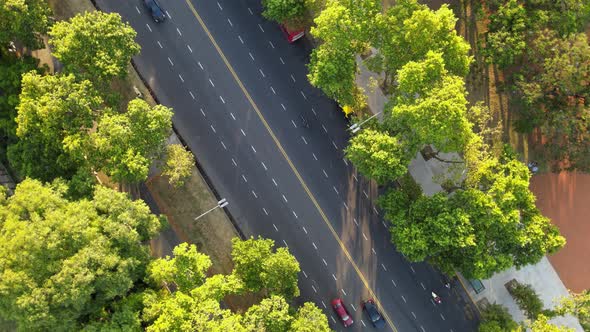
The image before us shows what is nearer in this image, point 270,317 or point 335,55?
point 270,317

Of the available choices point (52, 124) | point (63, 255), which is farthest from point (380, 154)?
point (52, 124)

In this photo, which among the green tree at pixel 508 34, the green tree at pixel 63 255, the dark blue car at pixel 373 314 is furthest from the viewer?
Result: the dark blue car at pixel 373 314

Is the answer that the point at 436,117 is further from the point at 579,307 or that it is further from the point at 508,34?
the point at 579,307

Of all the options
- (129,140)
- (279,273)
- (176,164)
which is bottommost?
(279,273)

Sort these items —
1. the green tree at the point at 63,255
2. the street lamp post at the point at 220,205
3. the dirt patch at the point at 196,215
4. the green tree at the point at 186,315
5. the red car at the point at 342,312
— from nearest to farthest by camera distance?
1. the green tree at the point at 63,255
2. the green tree at the point at 186,315
3. the street lamp post at the point at 220,205
4. the red car at the point at 342,312
5. the dirt patch at the point at 196,215

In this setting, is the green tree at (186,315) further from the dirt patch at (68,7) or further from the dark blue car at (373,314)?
the dirt patch at (68,7)

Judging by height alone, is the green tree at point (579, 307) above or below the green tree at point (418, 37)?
below

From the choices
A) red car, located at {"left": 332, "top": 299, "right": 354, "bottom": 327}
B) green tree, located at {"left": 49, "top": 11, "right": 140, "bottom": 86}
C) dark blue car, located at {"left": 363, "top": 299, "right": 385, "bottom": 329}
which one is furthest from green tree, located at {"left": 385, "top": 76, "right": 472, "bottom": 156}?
green tree, located at {"left": 49, "top": 11, "right": 140, "bottom": 86}

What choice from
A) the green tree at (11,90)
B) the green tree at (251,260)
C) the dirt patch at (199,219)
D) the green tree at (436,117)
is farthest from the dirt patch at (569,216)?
the green tree at (11,90)
